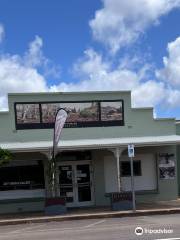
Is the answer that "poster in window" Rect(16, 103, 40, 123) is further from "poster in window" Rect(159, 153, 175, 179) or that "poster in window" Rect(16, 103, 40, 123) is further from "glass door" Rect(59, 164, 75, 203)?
"poster in window" Rect(159, 153, 175, 179)

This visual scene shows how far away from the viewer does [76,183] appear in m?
26.4

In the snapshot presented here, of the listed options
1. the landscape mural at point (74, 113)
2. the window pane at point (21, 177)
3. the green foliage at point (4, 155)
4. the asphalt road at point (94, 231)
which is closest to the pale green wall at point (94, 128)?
the landscape mural at point (74, 113)

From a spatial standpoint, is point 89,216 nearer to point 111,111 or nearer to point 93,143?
point 93,143

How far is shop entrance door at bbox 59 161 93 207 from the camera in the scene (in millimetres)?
26297

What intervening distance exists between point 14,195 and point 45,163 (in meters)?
2.03

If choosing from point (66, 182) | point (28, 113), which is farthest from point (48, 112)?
point (66, 182)

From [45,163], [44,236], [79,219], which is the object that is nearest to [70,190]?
[45,163]

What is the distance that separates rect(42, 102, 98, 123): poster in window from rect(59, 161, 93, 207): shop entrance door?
6.98ft

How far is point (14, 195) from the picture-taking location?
25562 millimetres

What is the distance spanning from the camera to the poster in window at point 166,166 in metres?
27.2

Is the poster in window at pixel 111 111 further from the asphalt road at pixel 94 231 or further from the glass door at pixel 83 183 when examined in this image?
the asphalt road at pixel 94 231

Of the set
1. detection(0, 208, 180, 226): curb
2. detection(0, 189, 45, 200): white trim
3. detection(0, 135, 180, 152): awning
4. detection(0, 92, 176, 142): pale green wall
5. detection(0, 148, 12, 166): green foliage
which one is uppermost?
detection(0, 92, 176, 142): pale green wall

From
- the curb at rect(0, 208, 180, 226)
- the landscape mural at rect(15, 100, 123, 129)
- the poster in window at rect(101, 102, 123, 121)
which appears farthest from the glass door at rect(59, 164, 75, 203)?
the curb at rect(0, 208, 180, 226)

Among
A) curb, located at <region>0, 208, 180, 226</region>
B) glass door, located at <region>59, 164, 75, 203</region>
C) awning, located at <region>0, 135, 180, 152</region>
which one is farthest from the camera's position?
glass door, located at <region>59, 164, 75, 203</region>
